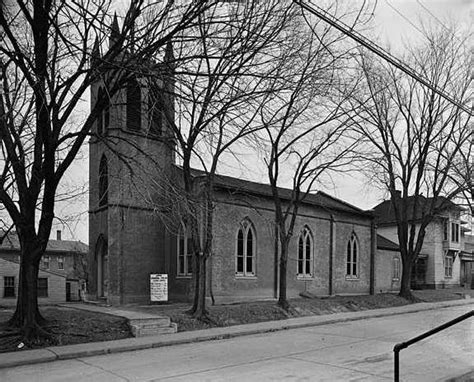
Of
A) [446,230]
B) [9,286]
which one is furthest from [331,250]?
[446,230]

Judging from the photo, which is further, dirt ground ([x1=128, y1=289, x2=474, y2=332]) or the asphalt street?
dirt ground ([x1=128, y1=289, x2=474, y2=332])

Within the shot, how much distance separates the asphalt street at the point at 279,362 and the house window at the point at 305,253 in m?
13.3

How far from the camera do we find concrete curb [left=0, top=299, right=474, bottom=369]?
12.4 m

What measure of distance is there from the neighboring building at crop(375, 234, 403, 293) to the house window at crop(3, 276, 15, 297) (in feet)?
80.3

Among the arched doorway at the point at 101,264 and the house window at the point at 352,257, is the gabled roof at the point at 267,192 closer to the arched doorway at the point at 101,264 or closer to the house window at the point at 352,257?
the house window at the point at 352,257

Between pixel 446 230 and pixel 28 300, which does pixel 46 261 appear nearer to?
pixel 446 230

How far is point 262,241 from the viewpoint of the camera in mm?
27375

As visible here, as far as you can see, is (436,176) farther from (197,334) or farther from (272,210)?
(197,334)

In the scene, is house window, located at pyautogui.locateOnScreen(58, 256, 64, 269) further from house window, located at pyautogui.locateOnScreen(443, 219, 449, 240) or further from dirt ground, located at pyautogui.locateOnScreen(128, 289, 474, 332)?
house window, located at pyautogui.locateOnScreen(443, 219, 449, 240)

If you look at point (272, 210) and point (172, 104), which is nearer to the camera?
point (172, 104)

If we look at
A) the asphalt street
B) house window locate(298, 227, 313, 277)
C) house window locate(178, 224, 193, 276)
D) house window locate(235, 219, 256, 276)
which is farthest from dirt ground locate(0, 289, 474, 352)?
house window locate(178, 224, 193, 276)

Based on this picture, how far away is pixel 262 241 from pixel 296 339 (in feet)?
38.0

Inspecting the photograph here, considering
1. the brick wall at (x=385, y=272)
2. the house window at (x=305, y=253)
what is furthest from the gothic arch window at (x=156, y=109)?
the brick wall at (x=385, y=272)

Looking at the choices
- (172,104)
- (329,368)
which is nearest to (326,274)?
(172,104)
